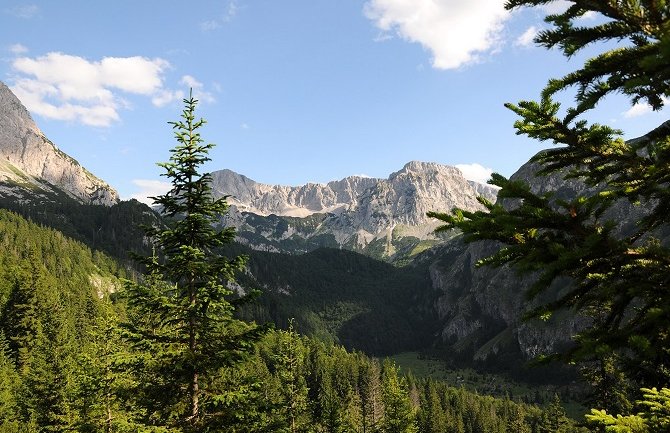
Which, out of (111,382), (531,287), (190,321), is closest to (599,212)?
(531,287)

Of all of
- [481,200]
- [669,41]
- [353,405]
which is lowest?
[353,405]

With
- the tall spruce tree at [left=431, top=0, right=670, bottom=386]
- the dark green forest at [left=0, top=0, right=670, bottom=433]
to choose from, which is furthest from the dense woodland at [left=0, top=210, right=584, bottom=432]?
the tall spruce tree at [left=431, top=0, right=670, bottom=386]

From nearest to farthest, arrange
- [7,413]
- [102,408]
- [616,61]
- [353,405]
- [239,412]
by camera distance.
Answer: [616,61]
[239,412]
[102,408]
[7,413]
[353,405]

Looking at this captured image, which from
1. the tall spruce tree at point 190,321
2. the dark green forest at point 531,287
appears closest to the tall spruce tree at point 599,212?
the dark green forest at point 531,287

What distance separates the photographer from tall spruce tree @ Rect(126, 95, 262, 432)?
14820mm

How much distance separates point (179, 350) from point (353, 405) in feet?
365

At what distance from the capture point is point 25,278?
82188 millimetres

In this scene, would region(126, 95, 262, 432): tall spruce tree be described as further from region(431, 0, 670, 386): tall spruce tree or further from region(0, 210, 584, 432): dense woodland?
region(431, 0, 670, 386): tall spruce tree

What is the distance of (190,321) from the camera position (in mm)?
15828

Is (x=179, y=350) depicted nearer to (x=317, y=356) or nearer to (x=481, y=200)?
(x=481, y=200)

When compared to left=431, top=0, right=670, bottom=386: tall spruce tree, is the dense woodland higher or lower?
lower

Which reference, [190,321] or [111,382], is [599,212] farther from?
[111,382]

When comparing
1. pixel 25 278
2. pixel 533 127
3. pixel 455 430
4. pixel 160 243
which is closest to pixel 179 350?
pixel 160 243

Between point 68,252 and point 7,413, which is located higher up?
point 68,252
